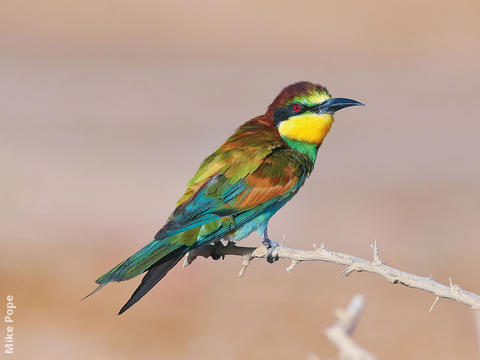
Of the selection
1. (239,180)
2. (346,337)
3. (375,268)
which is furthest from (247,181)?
(346,337)

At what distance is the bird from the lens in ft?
10.4

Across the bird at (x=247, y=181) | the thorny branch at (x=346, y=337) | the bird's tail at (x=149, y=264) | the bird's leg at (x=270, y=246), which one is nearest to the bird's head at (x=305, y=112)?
Answer: the bird at (x=247, y=181)

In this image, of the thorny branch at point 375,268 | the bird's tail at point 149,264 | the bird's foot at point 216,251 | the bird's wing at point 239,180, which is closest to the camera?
the thorny branch at point 375,268

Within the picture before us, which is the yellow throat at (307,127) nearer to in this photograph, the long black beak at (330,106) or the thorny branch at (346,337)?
the long black beak at (330,106)

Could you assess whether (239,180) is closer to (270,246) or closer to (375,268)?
(270,246)

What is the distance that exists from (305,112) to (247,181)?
368 mm

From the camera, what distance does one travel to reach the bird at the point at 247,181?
3164 millimetres

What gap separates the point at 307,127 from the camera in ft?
12.1

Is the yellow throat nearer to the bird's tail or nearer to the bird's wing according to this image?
the bird's wing

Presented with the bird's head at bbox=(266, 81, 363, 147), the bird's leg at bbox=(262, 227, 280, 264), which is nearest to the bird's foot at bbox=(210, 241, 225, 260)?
the bird's leg at bbox=(262, 227, 280, 264)

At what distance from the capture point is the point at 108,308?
656 cm

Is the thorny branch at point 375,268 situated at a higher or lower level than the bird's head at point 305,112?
lower

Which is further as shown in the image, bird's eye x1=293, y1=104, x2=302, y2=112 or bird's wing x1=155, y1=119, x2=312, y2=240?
bird's eye x1=293, y1=104, x2=302, y2=112

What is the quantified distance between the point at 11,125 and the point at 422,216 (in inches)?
215
